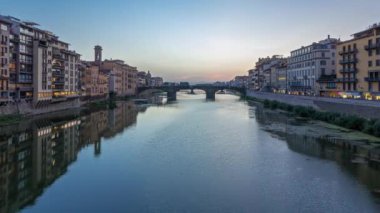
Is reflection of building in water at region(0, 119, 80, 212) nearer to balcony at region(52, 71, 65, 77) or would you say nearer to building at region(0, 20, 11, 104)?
building at region(0, 20, 11, 104)

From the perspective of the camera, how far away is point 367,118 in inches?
1194

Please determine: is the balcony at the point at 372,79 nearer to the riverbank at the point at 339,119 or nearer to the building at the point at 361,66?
the building at the point at 361,66

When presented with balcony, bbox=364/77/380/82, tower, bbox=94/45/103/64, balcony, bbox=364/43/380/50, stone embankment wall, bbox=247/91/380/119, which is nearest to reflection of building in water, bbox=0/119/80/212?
stone embankment wall, bbox=247/91/380/119

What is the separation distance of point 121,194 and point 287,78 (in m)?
65.1

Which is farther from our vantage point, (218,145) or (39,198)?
(218,145)

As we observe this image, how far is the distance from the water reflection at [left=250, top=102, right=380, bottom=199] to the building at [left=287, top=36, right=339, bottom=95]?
29.6 metres

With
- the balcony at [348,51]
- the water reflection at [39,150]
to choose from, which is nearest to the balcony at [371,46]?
the balcony at [348,51]

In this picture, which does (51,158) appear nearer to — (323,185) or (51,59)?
(323,185)

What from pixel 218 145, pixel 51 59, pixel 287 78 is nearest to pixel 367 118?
pixel 218 145

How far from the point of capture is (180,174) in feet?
56.1

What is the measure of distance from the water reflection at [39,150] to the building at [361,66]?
27831mm

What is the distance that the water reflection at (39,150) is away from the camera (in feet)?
49.5

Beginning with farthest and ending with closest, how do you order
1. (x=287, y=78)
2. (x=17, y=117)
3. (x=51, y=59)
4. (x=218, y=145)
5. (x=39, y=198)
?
1. (x=287, y=78)
2. (x=51, y=59)
3. (x=17, y=117)
4. (x=218, y=145)
5. (x=39, y=198)

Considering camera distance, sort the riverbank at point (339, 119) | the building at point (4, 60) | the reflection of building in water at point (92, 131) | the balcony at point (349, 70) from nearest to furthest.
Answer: the reflection of building in water at point (92, 131), the riverbank at point (339, 119), the building at point (4, 60), the balcony at point (349, 70)
